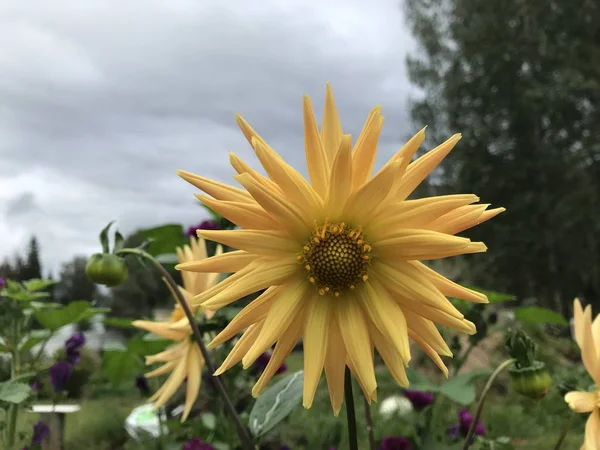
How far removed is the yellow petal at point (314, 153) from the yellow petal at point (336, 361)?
0.19 meters

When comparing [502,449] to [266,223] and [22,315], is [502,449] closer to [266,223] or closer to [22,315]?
[266,223]

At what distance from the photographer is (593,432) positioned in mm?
1044

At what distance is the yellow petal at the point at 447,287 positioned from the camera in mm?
805

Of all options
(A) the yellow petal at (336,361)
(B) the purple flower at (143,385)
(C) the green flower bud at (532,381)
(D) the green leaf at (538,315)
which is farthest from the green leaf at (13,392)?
(B) the purple flower at (143,385)

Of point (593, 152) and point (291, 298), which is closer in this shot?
point (291, 298)

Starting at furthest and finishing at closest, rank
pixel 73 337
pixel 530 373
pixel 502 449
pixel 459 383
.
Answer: pixel 73 337 → pixel 459 383 → pixel 502 449 → pixel 530 373

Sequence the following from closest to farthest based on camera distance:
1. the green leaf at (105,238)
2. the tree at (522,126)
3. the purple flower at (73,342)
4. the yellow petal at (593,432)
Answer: the yellow petal at (593,432) < the green leaf at (105,238) < the purple flower at (73,342) < the tree at (522,126)

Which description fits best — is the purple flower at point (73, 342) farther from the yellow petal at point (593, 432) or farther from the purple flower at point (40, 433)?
the yellow petal at point (593, 432)

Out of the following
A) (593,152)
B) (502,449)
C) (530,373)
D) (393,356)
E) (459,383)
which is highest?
(593,152)

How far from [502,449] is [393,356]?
749 millimetres

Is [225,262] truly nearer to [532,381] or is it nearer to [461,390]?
[532,381]

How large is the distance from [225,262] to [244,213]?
82 millimetres

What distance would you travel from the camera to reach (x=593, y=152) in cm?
1491

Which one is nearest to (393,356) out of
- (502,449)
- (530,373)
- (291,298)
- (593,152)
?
(291,298)
